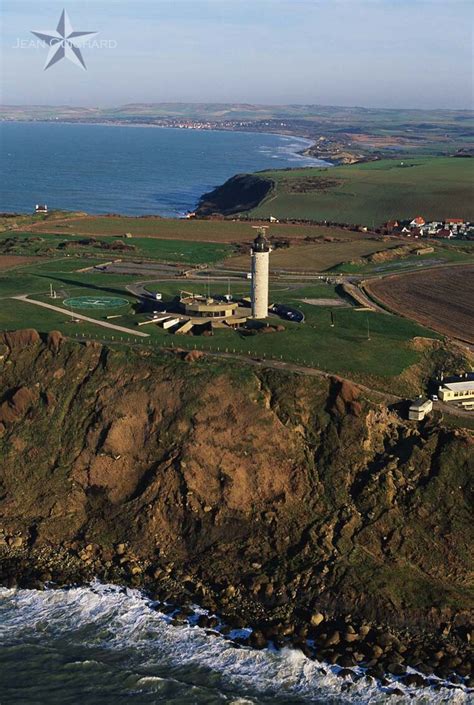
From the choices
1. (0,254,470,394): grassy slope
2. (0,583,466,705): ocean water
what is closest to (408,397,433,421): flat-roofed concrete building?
(0,254,470,394): grassy slope

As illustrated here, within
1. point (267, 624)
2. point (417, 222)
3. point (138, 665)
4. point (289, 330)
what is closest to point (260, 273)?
point (289, 330)

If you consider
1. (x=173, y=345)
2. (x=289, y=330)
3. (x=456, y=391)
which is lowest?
(x=456, y=391)

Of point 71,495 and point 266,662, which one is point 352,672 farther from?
point 71,495

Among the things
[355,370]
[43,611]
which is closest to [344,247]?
[355,370]

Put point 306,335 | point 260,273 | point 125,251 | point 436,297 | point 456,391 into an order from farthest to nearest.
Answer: point 125,251 → point 436,297 → point 260,273 → point 306,335 → point 456,391

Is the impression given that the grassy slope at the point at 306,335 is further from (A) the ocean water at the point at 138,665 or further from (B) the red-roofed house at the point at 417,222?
(B) the red-roofed house at the point at 417,222

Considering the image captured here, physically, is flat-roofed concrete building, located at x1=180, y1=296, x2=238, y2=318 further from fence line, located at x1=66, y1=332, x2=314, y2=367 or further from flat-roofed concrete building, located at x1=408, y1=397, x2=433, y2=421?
flat-roofed concrete building, located at x1=408, y1=397, x2=433, y2=421

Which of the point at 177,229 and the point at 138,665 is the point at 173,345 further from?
the point at 177,229
